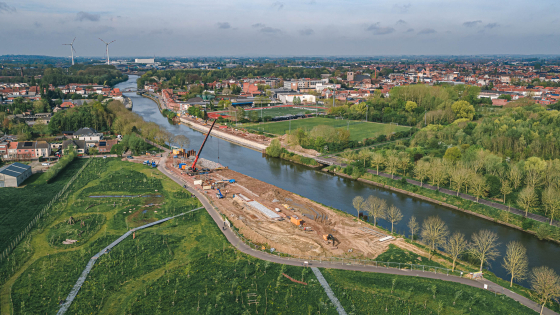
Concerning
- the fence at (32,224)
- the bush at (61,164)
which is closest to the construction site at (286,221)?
the fence at (32,224)

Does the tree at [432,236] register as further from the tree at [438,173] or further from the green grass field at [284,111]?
the green grass field at [284,111]

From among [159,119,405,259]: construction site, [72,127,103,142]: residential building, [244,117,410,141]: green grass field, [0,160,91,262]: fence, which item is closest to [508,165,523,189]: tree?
[159,119,405,259]: construction site

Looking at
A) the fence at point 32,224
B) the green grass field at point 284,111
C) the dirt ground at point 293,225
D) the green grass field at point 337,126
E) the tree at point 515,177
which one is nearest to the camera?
the fence at point 32,224

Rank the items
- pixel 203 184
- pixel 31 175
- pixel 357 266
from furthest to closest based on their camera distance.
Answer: pixel 31 175
pixel 203 184
pixel 357 266

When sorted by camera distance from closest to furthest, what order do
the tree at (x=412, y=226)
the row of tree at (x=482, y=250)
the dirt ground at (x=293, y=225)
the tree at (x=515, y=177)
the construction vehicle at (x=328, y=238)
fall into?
the row of tree at (x=482, y=250) → the dirt ground at (x=293, y=225) → the construction vehicle at (x=328, y=238) → the tree at (x=412, y=226) → the tree at (x=515, y=177)

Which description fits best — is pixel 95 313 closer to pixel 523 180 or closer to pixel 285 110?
pixel 523 180

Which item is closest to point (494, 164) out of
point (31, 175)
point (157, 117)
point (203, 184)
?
point (203, 184)

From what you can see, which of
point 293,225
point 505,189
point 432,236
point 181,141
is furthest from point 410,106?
point 432,236

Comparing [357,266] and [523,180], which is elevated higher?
[523,180]
